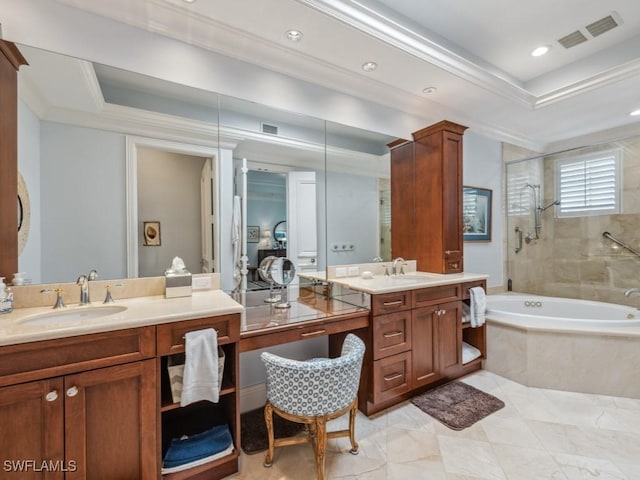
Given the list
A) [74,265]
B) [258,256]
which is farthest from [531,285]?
[74,265]

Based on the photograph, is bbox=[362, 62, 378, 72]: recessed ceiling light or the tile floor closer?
the tile floor

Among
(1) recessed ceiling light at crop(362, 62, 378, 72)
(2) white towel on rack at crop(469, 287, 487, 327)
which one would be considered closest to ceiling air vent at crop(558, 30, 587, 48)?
(1) recessed ceiling light at crop(362, 62, 378, 72)

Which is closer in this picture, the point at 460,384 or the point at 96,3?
the point at 96,3

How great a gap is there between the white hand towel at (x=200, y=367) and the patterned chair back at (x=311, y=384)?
26 cm

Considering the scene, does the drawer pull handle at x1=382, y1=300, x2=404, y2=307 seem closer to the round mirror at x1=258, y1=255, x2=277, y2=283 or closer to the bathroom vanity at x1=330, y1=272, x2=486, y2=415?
the bathroom vanity at x1=330, y1=272, x2=486, y2=415

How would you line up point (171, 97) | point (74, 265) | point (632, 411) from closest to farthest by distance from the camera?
point (74, 265)
point (171, 97)
point (632, 411)

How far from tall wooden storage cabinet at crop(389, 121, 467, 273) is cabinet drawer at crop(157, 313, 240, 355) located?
1.91 metres

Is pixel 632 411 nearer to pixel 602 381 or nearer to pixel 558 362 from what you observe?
pixel 602 381

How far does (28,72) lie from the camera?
1.46 m

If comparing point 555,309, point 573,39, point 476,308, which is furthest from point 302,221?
point 555,309

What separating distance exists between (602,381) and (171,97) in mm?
3814

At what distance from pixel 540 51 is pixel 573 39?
22 centimetres

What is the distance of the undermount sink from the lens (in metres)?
1.34

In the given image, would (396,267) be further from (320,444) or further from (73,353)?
(73,353)
